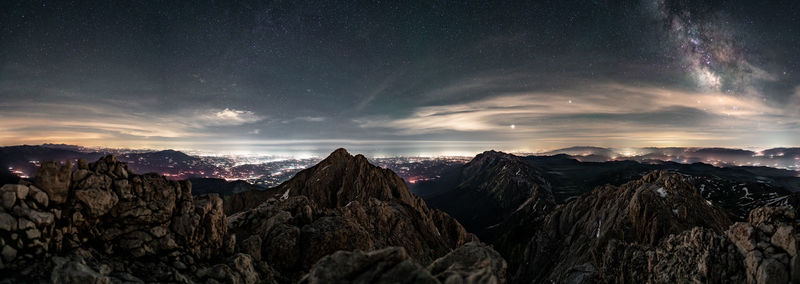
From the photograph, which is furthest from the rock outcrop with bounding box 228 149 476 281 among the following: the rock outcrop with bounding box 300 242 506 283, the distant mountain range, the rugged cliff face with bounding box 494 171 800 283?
the rugged cliff face with bounding box 494 171 800 283

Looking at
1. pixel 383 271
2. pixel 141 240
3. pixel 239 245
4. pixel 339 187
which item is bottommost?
pixel 339 187

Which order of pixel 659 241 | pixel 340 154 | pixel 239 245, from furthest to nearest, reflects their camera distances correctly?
pixel 340 154
pixel 659 241
pixel 239 245

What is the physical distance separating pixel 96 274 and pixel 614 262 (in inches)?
3253

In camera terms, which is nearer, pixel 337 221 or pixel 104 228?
pixel 104 228

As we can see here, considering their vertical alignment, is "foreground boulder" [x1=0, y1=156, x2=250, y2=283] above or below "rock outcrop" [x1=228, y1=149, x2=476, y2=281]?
above

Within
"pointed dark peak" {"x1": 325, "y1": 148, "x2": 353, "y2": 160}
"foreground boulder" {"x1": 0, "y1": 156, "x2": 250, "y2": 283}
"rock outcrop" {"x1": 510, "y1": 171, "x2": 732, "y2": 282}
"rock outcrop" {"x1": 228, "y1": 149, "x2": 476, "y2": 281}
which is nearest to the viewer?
"foreground boulder" {"x1": 0, "y1": 156, "x2": 250, "y2": 283}

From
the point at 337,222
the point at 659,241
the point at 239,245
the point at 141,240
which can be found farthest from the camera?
the point at 659,241

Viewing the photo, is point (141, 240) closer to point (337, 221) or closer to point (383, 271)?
point (383, 271)

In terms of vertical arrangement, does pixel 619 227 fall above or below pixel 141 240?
below

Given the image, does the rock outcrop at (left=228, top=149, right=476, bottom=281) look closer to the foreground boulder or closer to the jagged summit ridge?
the jagged summit ridge

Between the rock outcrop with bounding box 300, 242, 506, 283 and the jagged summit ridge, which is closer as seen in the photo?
the rock outcrop with bounding box 300, 242, 506, 283

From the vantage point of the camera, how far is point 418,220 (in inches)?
3406

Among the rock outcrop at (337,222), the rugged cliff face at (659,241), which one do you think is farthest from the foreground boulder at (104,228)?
the rugged cliff face at (659,241)

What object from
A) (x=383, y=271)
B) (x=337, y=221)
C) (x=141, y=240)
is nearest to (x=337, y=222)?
(x=337, y=221)
